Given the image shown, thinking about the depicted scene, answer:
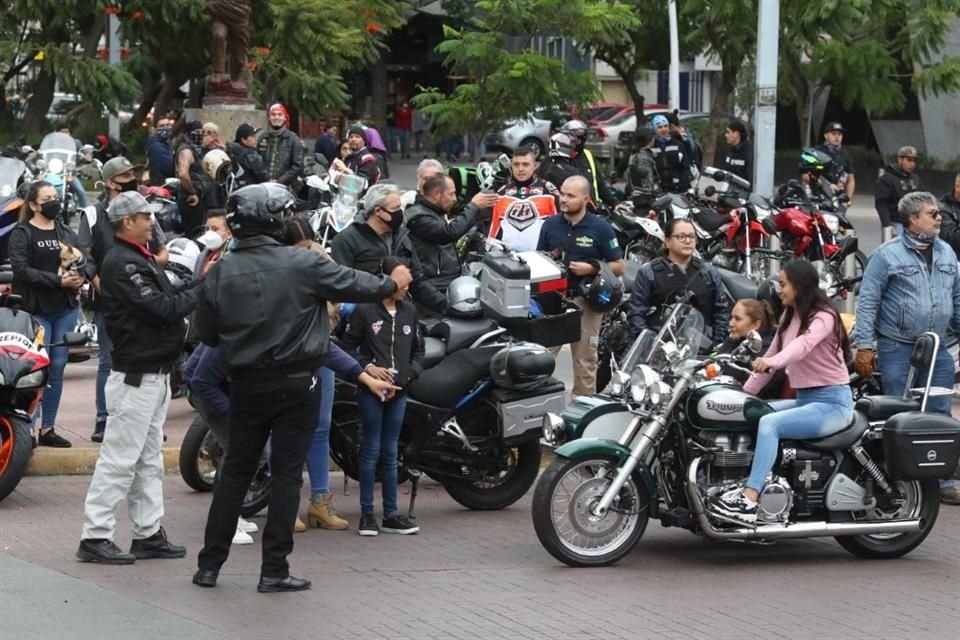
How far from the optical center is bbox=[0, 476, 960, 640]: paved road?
290 inches

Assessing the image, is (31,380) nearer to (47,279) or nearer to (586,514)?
(47,279)

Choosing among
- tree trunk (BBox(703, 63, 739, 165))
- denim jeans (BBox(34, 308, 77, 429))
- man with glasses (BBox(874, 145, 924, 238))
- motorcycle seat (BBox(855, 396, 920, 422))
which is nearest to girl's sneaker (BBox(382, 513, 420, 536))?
motorcycle seat (BBox(855, 396, 920, 422))

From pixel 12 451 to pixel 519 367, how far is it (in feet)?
9.47

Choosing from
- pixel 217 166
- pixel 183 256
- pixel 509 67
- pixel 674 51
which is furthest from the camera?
pixel 674 51

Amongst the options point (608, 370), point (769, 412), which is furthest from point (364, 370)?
point (608, 370)

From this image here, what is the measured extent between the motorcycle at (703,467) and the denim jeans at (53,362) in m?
3.75

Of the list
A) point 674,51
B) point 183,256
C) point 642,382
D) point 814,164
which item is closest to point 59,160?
point 183,256

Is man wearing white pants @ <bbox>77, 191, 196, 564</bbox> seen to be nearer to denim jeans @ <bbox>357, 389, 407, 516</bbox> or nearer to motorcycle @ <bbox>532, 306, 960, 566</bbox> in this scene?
denim jeans @ <bbox>357, 389, 407, 516</bbox>

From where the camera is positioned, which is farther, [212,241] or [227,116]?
[227,116]

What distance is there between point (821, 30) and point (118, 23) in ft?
59.7

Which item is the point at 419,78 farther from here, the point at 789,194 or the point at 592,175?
the point at 592,175

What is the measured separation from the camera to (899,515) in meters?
8.80

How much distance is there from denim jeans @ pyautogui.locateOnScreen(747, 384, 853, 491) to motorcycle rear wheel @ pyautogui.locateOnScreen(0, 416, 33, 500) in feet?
13.2

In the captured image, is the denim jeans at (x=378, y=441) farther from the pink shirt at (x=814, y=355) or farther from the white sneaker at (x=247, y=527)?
the pink shirt at (x=814, y=355)
